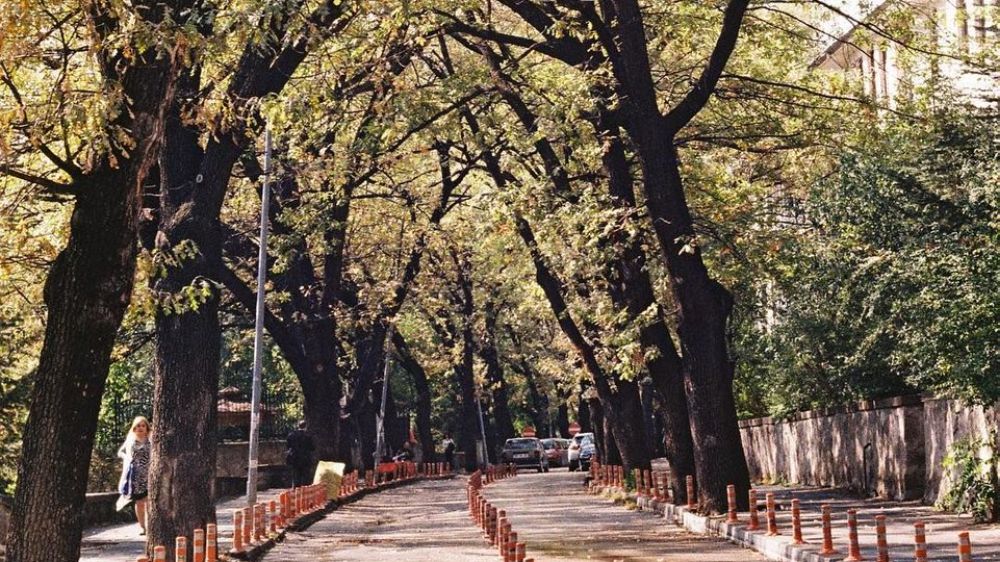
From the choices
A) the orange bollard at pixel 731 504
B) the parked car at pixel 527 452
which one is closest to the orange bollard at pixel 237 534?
the orange bollard at pixel 731 504

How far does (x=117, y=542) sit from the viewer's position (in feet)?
75.4

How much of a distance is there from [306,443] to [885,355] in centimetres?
1639

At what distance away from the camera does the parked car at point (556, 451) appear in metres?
82.6

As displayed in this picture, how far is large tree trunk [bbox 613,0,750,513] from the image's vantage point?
2359cm

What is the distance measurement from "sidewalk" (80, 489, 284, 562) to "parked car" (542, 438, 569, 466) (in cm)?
5283

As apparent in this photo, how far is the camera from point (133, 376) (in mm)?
56094

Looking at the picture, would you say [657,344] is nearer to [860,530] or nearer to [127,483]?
[860,530]

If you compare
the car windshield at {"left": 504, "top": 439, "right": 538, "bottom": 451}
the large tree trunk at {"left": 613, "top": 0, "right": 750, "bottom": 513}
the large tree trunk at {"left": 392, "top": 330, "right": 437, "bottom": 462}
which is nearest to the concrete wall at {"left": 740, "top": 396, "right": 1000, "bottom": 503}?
the large tree trunk at {"left": 613, "top": 0, "right": 750, "bottom": 513}

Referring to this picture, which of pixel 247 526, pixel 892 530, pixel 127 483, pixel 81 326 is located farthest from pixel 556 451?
pixel 81 326

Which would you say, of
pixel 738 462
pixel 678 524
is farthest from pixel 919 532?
pixel 678 524

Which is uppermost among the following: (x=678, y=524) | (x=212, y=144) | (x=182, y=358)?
(x=212, y=144)

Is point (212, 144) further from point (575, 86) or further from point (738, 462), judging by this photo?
point (738, 462)

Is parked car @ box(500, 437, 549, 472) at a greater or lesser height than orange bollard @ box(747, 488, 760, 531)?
greater

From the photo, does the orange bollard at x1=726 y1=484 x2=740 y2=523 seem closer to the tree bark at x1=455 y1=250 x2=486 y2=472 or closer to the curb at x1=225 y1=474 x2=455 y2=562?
the curb at x1=225 y1=474 x2=455 y2=562
